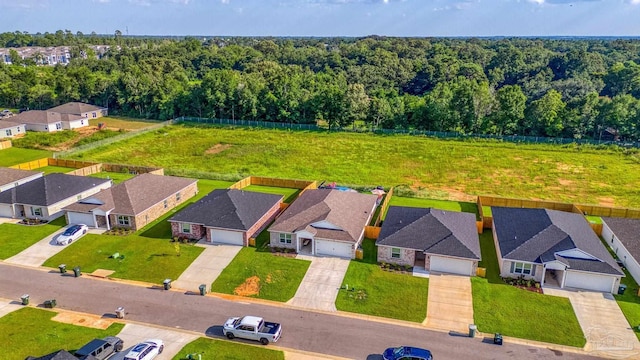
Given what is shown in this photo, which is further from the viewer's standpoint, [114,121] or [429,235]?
[114,121]

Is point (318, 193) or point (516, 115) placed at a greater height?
point (516, 115)

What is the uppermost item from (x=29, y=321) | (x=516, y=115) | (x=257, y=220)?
(x=516, y=115)

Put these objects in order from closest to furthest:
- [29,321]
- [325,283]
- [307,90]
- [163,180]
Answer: [29,321]
[325,283]
[163,180]
[307,90]

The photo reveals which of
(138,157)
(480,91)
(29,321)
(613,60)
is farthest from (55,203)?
(613,60)

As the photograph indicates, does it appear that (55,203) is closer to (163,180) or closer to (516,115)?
(163,180)

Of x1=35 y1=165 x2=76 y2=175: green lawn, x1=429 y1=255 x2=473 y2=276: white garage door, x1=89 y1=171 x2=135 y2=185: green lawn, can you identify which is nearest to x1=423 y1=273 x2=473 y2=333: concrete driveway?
x1=429 y1=255 x2=473 y2=276: white garage door

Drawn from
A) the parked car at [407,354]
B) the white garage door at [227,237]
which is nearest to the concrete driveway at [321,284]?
the white garage door at [227,237]

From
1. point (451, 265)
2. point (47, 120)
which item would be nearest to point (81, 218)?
point (451, 265)
